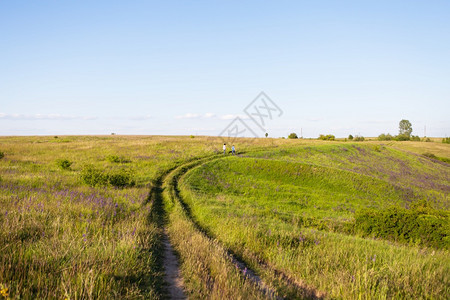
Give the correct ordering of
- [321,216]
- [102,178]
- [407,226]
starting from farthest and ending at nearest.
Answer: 1. [321,216]
2. [102,178]
3. [407,226]

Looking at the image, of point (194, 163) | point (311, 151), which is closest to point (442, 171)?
point (311, 151)

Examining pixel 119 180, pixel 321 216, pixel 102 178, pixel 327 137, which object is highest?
pixel 327 137

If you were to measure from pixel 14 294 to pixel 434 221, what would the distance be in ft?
56.2

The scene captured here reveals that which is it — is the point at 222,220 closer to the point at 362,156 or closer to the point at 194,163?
the point at 194,163

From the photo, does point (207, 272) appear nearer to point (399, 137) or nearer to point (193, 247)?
point (193, 247)

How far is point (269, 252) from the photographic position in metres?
9.31

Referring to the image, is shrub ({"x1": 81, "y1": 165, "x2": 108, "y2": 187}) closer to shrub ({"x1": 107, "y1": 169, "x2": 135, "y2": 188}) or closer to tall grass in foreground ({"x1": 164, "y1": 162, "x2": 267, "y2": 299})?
shrub ({"x1": 107, "y1": 169, "x2": 135, "y2": 188})

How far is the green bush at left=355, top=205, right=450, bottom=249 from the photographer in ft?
43.7

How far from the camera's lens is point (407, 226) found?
47.5ft

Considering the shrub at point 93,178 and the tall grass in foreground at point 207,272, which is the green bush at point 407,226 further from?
the shrub at point 93,178

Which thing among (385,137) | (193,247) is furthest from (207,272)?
(385,137)

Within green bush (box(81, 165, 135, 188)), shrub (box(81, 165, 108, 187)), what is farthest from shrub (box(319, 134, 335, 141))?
shrub (box(81, 165, 108, 187))

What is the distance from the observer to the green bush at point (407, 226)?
43.7 feet

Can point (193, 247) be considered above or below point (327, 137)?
below
